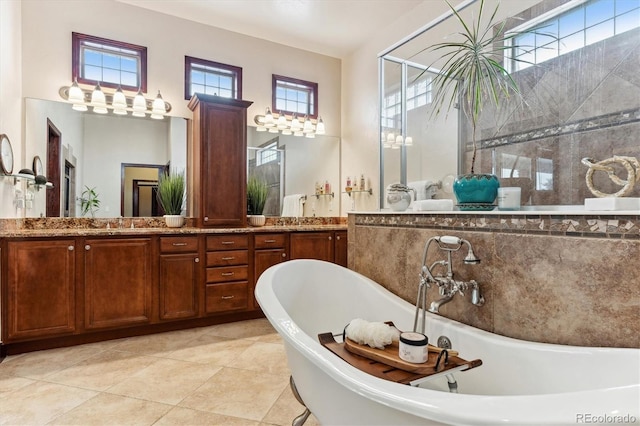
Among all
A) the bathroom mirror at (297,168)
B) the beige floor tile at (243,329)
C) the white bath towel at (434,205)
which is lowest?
the beige floor tile at (243,329)

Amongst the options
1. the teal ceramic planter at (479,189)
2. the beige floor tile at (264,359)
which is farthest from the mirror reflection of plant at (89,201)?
the teal ceramic planter at (479,189)

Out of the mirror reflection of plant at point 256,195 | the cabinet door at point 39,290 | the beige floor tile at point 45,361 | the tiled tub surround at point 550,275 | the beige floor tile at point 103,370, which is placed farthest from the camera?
the mirror reflection of plant at point 256,195

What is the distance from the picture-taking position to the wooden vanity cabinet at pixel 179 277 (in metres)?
2.92

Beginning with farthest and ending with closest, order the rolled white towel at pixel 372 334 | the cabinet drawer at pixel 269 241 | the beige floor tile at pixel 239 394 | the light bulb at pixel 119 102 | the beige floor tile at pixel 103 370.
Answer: the cabinet drawer at pixel 269 241 < the light bulb at pixel 119 102 < the beige floor tile at pixel 103 370 < the beige floor tile at pixel 239 394 < the rolled white towel at pixel 372 334

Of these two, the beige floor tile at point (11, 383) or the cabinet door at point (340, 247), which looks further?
the cabinet door at point (340, 247)

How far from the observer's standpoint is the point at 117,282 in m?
2.75

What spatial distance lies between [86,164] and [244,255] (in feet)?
5.56

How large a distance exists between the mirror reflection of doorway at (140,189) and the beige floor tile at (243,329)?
1.30m

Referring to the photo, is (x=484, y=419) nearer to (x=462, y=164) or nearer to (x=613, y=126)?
(x=613, y=126)

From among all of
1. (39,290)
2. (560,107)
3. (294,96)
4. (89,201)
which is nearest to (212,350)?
(39,290)

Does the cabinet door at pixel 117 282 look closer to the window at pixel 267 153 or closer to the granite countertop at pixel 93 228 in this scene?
the granite countertop at pixel 93 228

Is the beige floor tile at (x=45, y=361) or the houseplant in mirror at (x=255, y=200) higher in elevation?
the houseplant in mirror at (x=255, y=200)

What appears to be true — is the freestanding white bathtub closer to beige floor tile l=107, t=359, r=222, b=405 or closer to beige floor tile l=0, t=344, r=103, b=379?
beige floor tile l=107, t=359, r=222, b=405

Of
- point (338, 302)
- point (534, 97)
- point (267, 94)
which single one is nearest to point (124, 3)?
point (267, 94)
